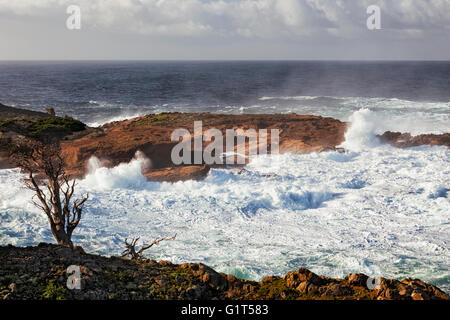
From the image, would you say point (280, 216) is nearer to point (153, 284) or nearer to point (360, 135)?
point (153, 284)

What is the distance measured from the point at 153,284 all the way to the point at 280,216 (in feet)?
30.9

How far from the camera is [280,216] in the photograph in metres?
16.5

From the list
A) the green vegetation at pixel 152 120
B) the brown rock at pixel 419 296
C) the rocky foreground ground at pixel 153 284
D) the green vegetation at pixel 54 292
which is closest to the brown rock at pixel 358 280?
the rocky foreground ground at pixel 153 284

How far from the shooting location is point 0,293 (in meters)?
6.87

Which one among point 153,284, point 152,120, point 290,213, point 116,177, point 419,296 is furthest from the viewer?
point 152,120

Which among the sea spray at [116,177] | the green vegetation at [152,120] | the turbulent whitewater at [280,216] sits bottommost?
the turbulent whitewater at [280,216]

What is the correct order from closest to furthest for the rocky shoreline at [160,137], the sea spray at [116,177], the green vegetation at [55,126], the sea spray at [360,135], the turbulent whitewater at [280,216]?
the turbulent whitewater at [280,216]
the sea spray at [116,177]
the rocky shoreline at [160,137]
the sea spray at [360,135]
the green vegetation at [55,126]

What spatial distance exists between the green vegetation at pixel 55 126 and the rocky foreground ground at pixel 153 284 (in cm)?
1998

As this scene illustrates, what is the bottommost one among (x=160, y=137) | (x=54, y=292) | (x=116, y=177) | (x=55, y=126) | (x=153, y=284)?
(x=153, y=284)

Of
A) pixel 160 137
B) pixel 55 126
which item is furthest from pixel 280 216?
pixel 55 126

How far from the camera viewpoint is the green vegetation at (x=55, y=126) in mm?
26906

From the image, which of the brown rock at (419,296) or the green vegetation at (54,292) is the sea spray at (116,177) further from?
the brown rock at (419,296)

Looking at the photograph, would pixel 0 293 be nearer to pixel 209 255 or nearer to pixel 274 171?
pixel 209 255
